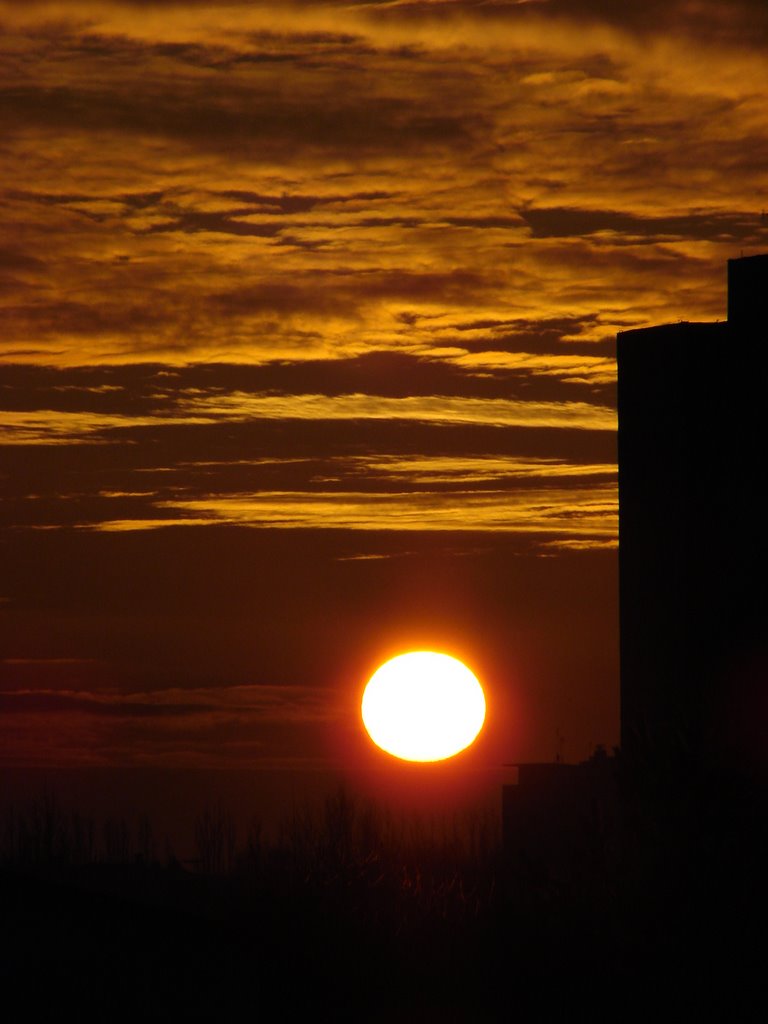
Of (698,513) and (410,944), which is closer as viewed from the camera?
(410,944)

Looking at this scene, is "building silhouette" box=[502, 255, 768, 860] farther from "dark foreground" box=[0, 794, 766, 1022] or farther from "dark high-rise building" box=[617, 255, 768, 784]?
"dark foreground" box=[0, 794, 766, 1022]

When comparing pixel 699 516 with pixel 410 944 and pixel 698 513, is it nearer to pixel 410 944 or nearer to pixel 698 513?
pixel 698 513

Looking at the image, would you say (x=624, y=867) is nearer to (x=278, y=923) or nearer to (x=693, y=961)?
(x=693, y=961)

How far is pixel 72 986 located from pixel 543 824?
337 feet

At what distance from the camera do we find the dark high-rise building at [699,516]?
51.8 m

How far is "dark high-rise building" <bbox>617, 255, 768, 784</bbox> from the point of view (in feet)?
170

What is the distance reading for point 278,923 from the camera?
3250cm

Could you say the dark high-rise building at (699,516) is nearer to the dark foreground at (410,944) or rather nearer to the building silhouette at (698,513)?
the building silhouette at (698,513)

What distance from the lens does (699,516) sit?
52.8 m

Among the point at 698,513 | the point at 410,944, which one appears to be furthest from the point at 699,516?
the point at 410,944

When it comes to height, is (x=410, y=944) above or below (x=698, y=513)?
below

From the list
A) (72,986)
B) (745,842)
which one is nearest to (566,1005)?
(745,842)

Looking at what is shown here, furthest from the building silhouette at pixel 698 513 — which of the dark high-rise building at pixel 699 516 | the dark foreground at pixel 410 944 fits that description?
the dark foreground at pixel 410 944

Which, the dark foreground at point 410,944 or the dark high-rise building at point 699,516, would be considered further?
the dark high-rise building at point 699,516
